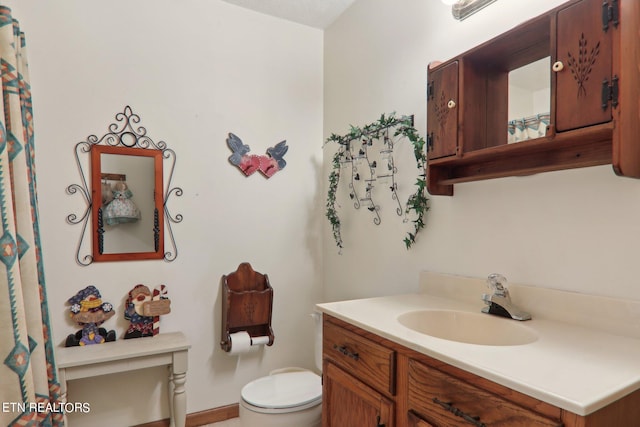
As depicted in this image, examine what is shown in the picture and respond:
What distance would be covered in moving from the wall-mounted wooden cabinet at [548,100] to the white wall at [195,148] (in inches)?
49.3

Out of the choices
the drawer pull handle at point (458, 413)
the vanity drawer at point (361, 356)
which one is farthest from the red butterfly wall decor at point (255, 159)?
the drawer pull handle at point (458, 413)

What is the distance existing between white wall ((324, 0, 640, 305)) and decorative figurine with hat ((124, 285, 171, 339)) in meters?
1.11

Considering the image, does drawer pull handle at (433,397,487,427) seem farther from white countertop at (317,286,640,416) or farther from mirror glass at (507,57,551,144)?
mirror glass at (507,57,551,144)

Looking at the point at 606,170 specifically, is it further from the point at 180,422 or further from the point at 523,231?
the point at 180,422

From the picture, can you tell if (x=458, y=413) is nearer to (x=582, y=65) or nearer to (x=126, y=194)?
(x=582, y=65)

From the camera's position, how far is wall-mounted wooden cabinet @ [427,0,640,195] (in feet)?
3.20

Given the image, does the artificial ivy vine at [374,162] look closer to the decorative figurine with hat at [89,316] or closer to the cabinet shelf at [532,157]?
the cabinet shelf at [532,157]

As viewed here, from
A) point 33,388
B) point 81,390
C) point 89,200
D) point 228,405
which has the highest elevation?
point 89,200

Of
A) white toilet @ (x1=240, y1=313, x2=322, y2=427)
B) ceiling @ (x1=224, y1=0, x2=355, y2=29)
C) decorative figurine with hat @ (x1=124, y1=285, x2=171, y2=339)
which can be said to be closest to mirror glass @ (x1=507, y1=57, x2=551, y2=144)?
white toilet @ (x1=240, y1=313, x2=322, y2=427)

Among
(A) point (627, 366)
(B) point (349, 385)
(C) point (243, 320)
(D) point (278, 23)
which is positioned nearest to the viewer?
A: (A) point (627, 366)

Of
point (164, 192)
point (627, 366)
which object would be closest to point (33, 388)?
point (164, 192)

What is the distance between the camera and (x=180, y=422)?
2020 mm

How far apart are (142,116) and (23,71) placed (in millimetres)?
557

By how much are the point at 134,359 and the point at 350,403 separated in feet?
3.88
